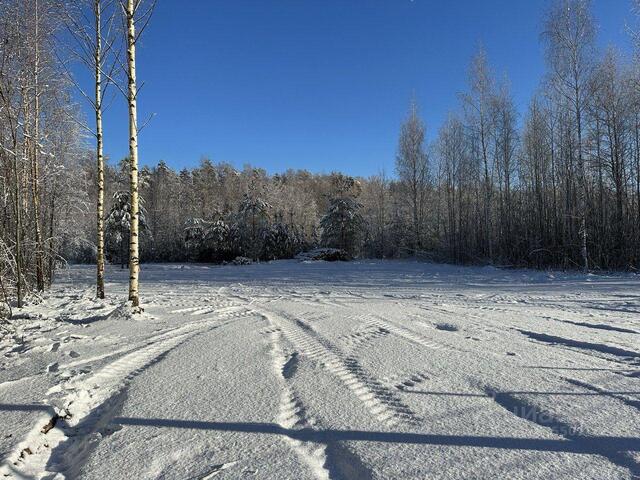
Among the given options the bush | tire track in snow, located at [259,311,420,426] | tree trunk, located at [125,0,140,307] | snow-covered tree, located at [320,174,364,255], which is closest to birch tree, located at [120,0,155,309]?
tree trunk, located at [125,0,140,307]

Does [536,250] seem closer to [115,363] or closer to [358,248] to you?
[115,363]

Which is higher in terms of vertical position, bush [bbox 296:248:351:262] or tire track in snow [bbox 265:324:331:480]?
bush [bbox 296:248:351:262]

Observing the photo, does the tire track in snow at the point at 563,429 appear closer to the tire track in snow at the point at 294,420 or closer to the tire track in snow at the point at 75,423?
the tire track in snow at the point at 294,420

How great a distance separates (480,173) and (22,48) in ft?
71.6

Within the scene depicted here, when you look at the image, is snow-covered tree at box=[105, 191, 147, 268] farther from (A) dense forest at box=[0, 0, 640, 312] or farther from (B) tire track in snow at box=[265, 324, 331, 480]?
(B) tire track in snow at box=[265, 324, 331, 480]

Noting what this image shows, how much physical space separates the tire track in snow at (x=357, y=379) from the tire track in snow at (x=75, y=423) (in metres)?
1.48

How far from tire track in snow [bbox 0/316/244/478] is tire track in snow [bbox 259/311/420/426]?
148cm

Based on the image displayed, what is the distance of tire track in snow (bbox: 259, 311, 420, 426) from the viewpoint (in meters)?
2.18

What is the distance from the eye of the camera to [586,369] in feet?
9.31

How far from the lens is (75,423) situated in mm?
2303

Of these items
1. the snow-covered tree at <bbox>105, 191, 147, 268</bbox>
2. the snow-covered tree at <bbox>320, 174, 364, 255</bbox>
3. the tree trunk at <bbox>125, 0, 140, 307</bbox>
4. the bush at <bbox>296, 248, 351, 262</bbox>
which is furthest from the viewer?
the snow-covered tree at <bbox>320, 174, 364, 255</bbox>

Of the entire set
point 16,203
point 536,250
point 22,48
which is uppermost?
point 22,48

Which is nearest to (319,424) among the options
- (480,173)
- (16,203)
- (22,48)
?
(16,203)

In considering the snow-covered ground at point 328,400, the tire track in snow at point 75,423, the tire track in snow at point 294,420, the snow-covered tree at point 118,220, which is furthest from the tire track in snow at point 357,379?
the snow-covered tree at point 118,220
